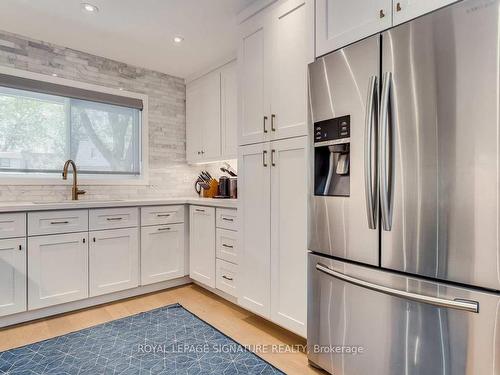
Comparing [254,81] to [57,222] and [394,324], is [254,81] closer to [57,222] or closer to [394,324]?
[394,324]

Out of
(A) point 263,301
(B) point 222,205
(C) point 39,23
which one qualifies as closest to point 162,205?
(B) point 222,205

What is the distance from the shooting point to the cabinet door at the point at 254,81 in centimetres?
217

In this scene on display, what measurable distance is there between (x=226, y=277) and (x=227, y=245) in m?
0.29

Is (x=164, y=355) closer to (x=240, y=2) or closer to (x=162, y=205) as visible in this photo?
(x=162, y=205)

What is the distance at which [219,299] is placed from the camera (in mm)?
2969

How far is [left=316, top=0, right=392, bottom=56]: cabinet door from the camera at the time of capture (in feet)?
4.83

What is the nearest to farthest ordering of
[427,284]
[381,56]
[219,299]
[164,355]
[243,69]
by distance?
[427,284], [381,56], [164,355], [243,69], [219,299]

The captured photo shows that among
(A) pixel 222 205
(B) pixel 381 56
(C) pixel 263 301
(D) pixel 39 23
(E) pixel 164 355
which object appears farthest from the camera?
(A) pixel 222 205

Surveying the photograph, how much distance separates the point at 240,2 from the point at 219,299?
2.53m

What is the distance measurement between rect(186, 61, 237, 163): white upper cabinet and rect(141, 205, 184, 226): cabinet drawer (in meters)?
0.69

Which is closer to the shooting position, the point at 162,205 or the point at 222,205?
the point at 222,205

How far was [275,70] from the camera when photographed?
2.09 meters

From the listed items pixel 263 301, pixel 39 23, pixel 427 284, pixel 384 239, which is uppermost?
pixel 39 23

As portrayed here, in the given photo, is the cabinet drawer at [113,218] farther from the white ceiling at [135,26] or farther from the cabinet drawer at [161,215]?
the white ceiling at [135,26]
